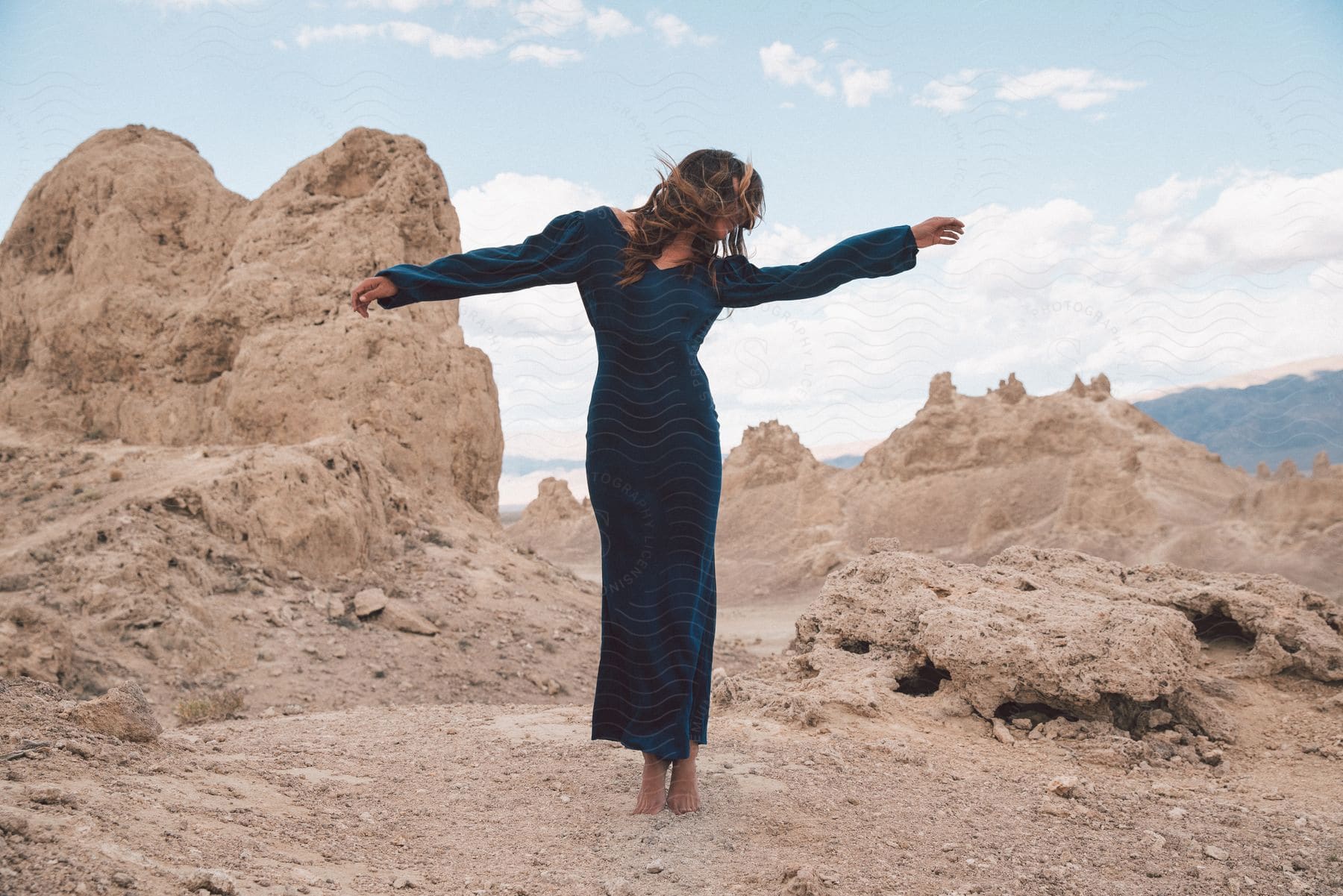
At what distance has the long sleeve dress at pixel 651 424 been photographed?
3.35 meters

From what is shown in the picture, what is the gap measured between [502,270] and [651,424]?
78cm

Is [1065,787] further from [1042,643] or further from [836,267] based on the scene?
[836,267]

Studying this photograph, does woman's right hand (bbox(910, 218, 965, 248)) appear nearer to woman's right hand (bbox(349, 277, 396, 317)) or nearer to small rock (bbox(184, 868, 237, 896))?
woman's right hand (bbox(349, 277, 396, 317))

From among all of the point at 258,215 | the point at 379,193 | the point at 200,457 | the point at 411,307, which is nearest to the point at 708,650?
the point at 200,457

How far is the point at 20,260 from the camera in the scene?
13.3m

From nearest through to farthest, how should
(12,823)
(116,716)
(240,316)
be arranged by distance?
(12,823)
(116,716)
(240,316)

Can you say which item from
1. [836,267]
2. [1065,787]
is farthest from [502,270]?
[1065,787]

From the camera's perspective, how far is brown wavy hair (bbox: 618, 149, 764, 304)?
3.36 m

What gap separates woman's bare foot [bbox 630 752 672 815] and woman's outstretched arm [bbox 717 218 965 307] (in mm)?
1651

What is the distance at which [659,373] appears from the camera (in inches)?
132

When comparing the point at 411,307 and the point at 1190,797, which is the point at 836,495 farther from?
the point at 1190,797

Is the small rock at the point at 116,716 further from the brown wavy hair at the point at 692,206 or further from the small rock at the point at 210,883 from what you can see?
the brown wavy hair at the point at 692,206

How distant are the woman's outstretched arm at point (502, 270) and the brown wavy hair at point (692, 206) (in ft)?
0.67

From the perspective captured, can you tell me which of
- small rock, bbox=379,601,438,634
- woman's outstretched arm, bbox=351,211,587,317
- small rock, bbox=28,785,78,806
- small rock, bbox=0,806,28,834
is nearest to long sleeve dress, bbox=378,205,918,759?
woman's outstretched arm, bbox=351,211,587,317
